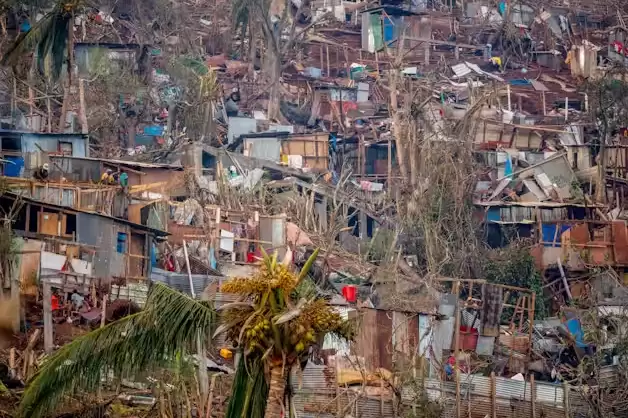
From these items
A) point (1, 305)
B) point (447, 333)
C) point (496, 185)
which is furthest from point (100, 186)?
point (496, 185)

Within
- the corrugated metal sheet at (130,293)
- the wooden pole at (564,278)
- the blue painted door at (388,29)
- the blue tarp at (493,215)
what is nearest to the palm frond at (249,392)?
the corrugated metal sheet at (130,293)

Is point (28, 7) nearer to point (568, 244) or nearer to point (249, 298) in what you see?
point (568, 244)

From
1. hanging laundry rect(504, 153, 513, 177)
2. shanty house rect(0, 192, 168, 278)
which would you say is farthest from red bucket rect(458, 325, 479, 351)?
hanging laundry rect(504, 153, 513, 177)

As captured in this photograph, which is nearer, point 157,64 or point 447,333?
point 447,333

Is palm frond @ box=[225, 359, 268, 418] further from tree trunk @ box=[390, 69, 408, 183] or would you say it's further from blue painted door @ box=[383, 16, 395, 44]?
blue painted door @ box=[383, 16, 395, 44]

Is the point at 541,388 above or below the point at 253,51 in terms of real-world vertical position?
below

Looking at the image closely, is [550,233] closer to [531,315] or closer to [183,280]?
[531,315]

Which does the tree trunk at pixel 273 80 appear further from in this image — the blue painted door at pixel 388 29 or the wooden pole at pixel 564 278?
the wooden pole at pixel 564 278
